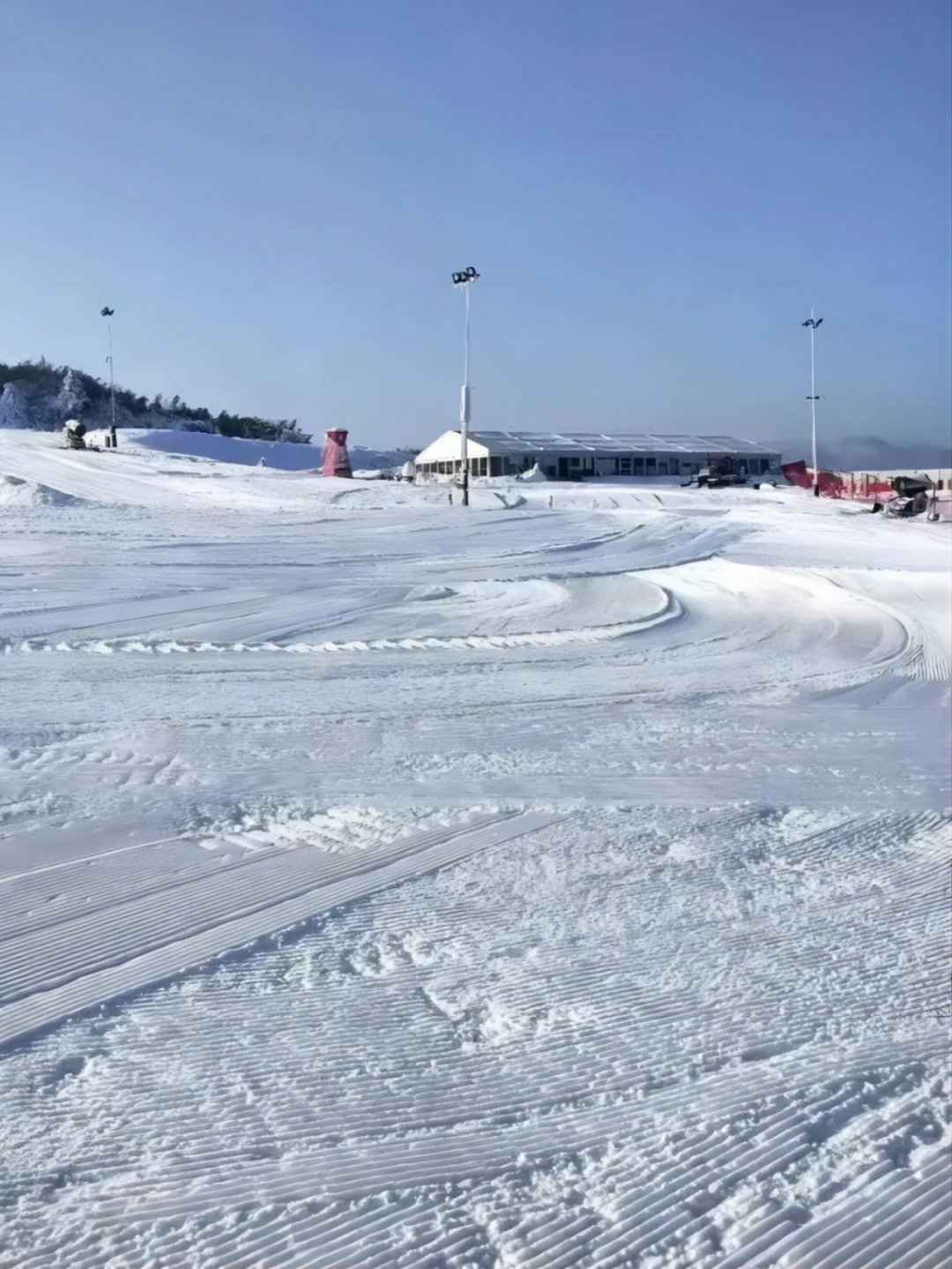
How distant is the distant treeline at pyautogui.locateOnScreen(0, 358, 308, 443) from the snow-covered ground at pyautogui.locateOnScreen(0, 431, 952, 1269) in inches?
2464

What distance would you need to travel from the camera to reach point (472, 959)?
372 centimetres

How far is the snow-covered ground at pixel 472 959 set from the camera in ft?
8.38

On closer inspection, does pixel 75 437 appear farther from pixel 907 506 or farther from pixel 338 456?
pixel 907 506

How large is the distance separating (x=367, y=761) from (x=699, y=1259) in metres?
4.06

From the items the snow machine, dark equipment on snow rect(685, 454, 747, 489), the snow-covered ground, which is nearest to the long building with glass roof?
dark equipment on snow rect(685, 454, 747, 489)

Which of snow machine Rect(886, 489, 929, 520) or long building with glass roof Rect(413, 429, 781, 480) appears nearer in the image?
snow machine Rect(886, 489, 929, 520)

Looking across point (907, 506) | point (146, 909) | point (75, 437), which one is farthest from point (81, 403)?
point (146, 909)

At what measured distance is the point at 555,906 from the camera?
420 cm

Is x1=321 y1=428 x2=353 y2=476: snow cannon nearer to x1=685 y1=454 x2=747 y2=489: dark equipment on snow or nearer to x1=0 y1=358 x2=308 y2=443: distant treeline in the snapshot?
x1=685 y1=454 x2=747 y2=489: dark equipment on snow

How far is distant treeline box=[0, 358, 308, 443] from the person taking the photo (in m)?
67.9

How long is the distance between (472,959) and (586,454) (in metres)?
56.8

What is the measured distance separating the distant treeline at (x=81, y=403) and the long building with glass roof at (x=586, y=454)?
14.2 metres

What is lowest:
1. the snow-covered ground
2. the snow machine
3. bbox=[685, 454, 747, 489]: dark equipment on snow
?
the snow-covered ground

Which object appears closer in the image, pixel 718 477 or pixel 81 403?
pixel 718 477
